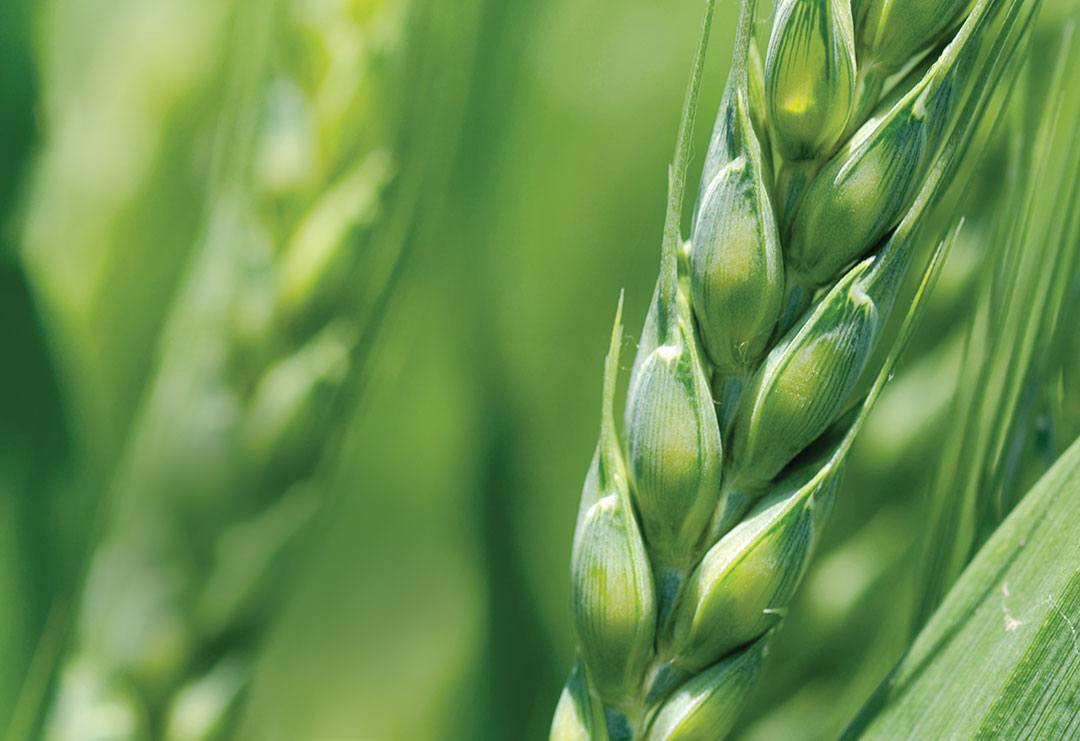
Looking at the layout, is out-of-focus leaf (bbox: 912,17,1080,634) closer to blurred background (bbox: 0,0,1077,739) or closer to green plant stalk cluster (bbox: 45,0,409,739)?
blurred background (bbox: 0,0,1077,739)

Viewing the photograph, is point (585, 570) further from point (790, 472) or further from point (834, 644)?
point (834, 644)

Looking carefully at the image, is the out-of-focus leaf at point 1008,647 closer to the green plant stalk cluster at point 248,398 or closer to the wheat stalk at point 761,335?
the wheat stalk at point 761,335

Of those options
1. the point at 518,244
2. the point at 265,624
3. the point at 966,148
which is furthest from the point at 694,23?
the point at 265,624

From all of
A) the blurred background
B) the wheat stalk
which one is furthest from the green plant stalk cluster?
the wheat stalk

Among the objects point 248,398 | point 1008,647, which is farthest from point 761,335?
point 248,398

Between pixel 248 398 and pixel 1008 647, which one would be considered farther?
pixel 248 398

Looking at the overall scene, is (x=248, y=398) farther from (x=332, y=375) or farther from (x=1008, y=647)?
(x=1008, y=647)
